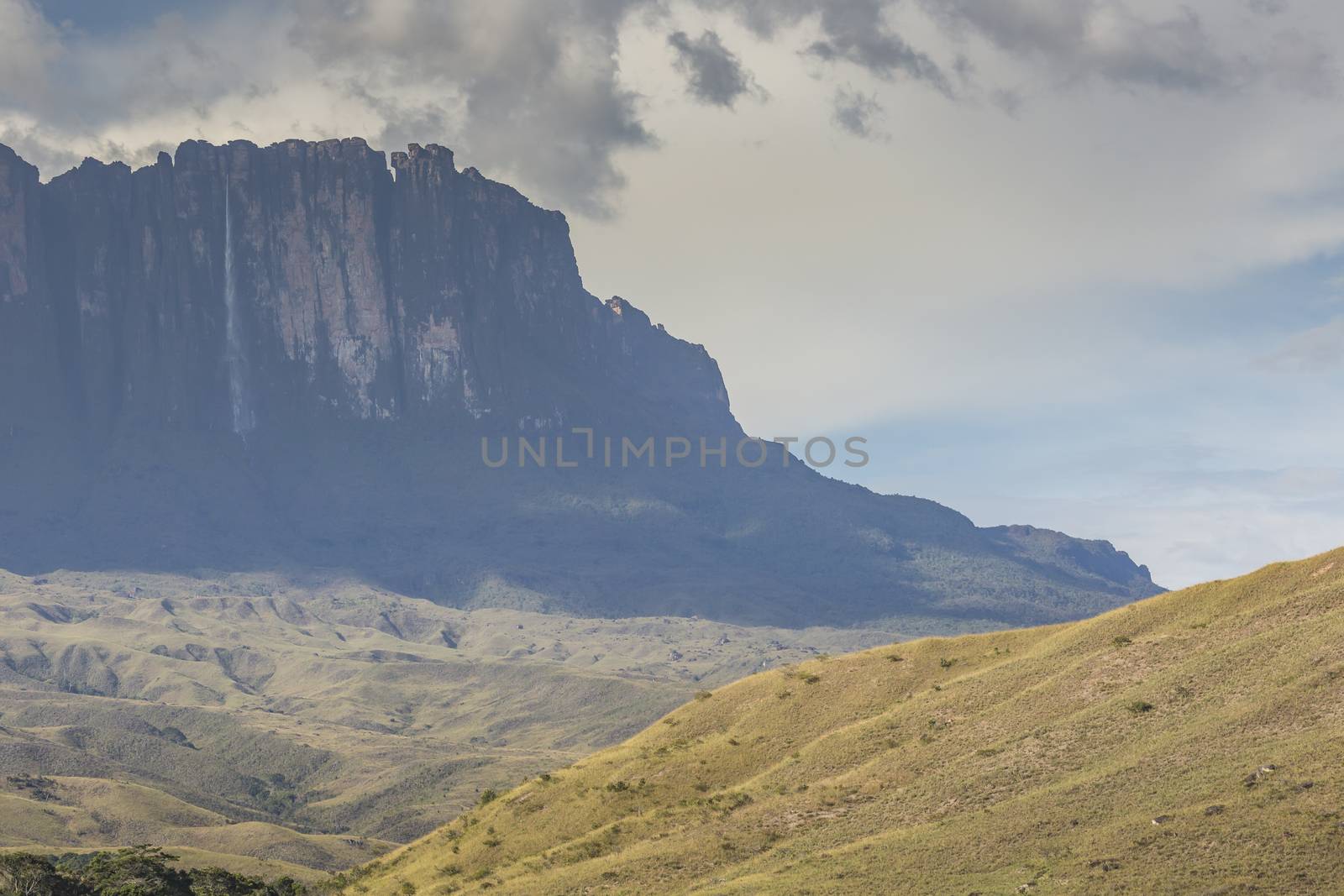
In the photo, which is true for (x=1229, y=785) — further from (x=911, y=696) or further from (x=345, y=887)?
(x=345, y=887)

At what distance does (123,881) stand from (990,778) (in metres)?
55.6

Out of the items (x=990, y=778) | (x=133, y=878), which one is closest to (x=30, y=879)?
(x=133, y=878)

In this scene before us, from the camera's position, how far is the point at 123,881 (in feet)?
→ 342

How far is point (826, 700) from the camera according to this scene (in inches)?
4102

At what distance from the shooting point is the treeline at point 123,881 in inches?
3944

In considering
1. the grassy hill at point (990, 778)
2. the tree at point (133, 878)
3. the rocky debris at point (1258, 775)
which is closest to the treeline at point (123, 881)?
the tree at point (133, 878)

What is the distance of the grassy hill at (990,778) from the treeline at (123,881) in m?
8.07

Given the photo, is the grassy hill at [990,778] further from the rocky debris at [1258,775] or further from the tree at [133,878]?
the tree at [133,878]

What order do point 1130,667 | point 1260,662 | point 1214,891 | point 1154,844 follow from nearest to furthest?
1. point 1214,891
2. point 1154,844
3. point 1260,662
4. point 1130,667

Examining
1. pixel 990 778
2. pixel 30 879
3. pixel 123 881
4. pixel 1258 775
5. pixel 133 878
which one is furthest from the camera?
pixel 133 878

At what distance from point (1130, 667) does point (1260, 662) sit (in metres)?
8.13

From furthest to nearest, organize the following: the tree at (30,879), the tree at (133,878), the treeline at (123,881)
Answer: the treeline at (123,881)
the tree at (133,878)
the tree at (30,879)

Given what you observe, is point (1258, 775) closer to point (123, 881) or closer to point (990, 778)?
point (990, 778)

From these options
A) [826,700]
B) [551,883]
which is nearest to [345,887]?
[551,883]
